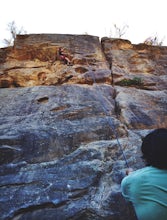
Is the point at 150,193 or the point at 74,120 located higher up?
the point at 150,193

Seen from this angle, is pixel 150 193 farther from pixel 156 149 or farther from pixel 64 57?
pixel 64 57

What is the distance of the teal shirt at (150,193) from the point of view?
212 centimetres

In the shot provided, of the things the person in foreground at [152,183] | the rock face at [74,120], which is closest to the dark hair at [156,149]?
the person in foreground at [152,183]

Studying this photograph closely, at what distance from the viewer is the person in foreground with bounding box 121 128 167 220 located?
2133 millimetres

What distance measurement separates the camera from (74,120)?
22.2 feet

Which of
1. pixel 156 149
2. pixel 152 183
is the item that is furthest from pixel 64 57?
pixel 152 183

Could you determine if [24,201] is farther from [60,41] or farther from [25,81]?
[60,41]

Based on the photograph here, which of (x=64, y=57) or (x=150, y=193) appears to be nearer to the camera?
(x=150, y=193)

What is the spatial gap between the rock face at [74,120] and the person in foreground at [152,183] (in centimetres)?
218

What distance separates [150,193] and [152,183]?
9 centimetres

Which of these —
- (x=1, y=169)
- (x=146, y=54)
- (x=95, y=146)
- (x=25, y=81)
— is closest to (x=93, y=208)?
(x=95, y=146)

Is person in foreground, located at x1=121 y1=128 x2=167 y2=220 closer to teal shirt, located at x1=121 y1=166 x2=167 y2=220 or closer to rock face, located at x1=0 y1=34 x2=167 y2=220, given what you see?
teal shirt, located at x1=121 y1=166 x2=167 y2=220

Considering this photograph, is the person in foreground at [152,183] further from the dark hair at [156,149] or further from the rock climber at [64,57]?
the rock climber at [64,57]

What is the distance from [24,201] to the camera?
15.0 ft
